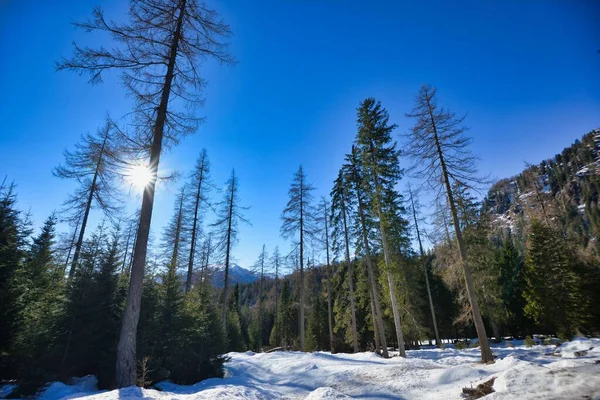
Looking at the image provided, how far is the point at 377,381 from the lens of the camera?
930 centimetres

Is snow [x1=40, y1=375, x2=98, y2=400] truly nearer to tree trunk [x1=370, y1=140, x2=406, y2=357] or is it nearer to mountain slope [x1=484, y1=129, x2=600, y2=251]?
tree trunk [x1=370, y1=140, x2=406, y2=357]

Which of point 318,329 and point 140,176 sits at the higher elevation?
point 140,176

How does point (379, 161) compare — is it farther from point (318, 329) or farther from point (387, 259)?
point (318, 329)

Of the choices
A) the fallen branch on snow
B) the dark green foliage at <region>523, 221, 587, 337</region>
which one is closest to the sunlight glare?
the fallen branch on snow

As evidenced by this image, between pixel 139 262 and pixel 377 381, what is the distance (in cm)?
908

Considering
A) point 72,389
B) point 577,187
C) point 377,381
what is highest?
point 577,187

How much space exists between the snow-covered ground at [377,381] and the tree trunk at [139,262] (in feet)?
3.10

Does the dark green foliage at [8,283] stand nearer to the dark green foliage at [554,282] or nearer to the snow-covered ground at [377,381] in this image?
the snow-covered ground at [377,381]

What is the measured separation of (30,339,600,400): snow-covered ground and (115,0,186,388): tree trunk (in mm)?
945

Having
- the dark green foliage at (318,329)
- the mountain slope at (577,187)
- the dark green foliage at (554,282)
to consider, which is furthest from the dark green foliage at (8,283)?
the mountain slope at (577,187)

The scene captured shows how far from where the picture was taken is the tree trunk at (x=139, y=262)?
7.11 metres

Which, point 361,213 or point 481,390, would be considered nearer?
point 481,390

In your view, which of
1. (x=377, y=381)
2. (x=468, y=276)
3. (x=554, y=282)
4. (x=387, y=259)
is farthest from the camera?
(x=554, y=282)

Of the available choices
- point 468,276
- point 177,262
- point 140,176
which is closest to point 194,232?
point 177,262
